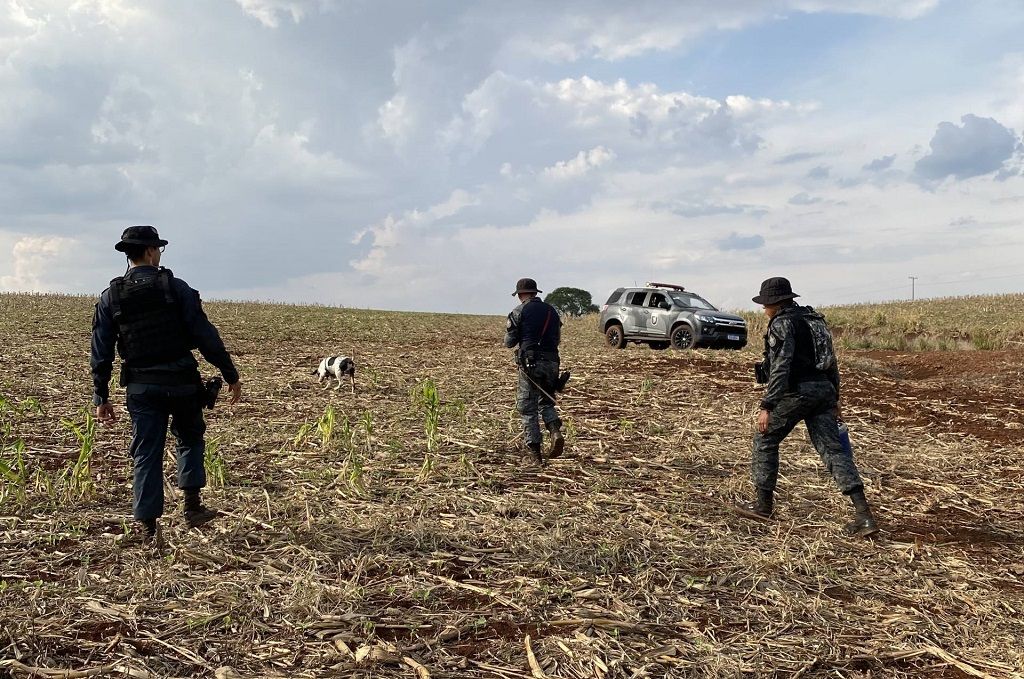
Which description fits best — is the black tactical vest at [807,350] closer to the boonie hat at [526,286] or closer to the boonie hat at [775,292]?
the boonie hat at [775,292]

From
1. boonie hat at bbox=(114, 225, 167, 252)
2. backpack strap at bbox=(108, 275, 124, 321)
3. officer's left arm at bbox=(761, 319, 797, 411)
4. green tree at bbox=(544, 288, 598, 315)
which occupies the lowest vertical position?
officer's left arm at bbox=(761, 319, 797, 411)

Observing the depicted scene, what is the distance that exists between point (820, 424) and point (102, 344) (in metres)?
5.70

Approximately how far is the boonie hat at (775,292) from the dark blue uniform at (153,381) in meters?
4.24

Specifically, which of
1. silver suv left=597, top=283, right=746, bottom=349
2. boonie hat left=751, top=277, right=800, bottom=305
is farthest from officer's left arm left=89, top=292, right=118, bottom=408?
silver suv left=597, top=283, right=746, bottom=349

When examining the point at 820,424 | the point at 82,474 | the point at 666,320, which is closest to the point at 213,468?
the point at 82,474

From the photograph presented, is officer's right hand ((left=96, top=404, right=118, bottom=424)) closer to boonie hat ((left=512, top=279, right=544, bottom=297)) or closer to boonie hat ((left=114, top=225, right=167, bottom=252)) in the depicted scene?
boonie hat ((left=114, top=225, right=167, bottom=252))

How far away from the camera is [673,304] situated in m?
19.7

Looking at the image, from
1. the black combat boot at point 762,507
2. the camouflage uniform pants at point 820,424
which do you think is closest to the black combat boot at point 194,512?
the black combat boot at point 762,507

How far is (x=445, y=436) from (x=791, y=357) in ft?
14.9

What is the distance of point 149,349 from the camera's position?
5.16 metres

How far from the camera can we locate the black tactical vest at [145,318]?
5.14 m

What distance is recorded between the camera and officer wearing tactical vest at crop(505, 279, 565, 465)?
7.95 meters

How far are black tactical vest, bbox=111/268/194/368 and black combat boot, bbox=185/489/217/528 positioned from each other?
1.09 meters

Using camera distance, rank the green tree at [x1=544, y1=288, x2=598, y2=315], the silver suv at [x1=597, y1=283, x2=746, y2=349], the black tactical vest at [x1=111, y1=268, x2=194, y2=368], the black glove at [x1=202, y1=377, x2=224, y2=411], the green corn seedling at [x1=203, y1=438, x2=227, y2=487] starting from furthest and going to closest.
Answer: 1. the green tree at [x1=544, y1=288, x2=598, y2=315]
2. the silver suv at [x1=597, y1=283, x2=746, y2=349]
3. the green corn seedling at [x1=203, y1=438, x2=227, y2=487]
4. the black glove at [x1=202, y1=377, x2=224, y2=411]
5. the black tactical vest at [x1=111, y1=268, x2=194, y2=368]
